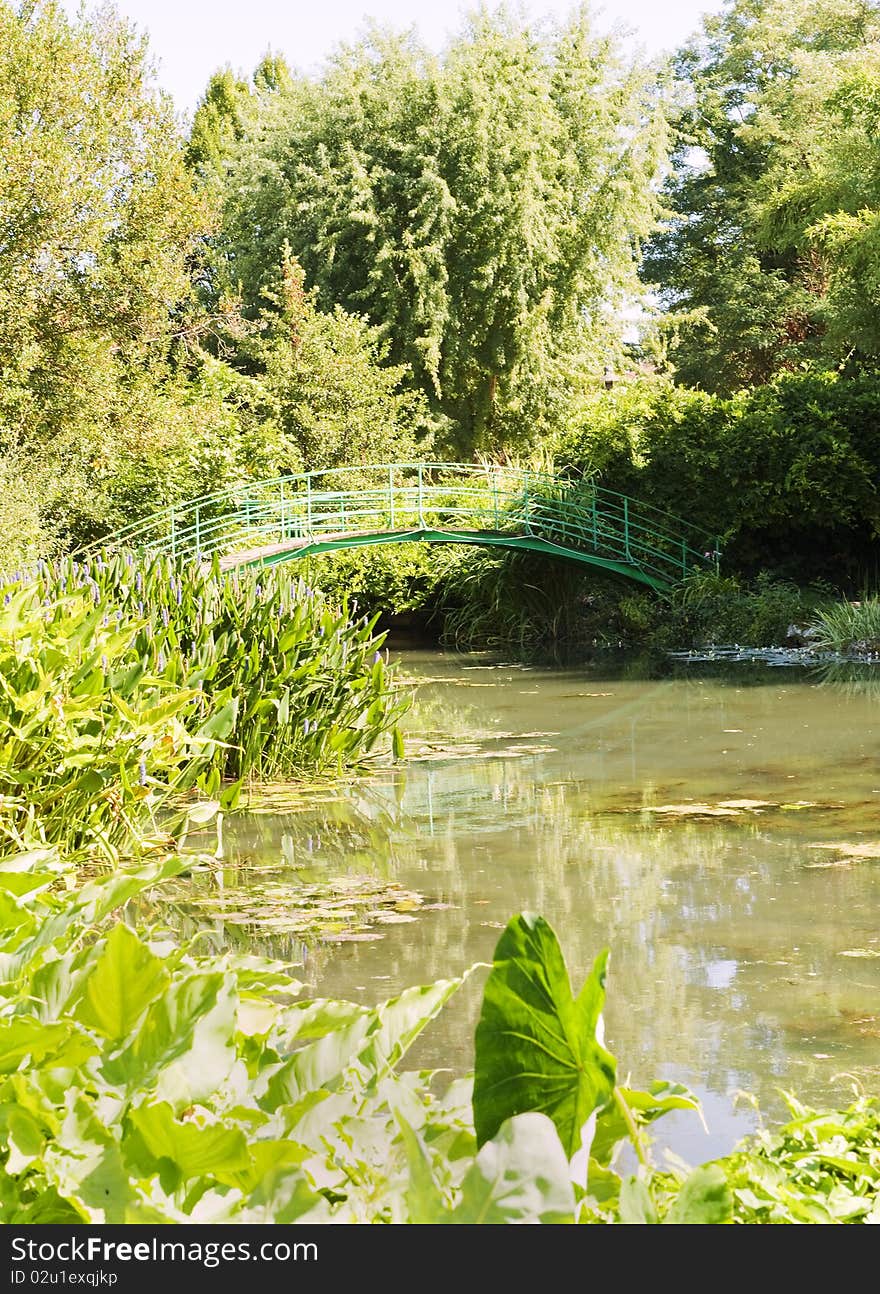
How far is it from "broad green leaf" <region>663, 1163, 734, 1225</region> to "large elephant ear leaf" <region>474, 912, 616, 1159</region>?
0.12 metres

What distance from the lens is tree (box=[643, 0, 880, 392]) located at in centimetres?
2783

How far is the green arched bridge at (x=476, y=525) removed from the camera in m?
16.7

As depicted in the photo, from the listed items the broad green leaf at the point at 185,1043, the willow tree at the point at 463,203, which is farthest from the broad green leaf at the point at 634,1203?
the willow tree at the point at 463,203

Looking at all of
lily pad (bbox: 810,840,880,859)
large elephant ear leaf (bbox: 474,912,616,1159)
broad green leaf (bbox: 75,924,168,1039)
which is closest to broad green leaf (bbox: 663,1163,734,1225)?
large elephant ear leaf (bbox: 474,912,616,1159)

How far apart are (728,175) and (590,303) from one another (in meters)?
5.80

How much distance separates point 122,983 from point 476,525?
18.2 meters

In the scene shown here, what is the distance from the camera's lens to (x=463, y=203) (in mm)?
26188

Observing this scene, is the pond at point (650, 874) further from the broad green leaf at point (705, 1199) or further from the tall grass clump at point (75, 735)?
the broad green leaf at point (705, 1199)

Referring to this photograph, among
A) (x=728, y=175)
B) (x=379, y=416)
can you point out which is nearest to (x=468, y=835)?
(x=379, y=416)

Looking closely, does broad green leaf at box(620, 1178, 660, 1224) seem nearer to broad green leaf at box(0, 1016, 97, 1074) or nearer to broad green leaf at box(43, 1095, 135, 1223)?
broad green leaf at box(43, 1095, 135, 1223)

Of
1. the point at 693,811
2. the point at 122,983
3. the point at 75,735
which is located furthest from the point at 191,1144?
the point at 693,811

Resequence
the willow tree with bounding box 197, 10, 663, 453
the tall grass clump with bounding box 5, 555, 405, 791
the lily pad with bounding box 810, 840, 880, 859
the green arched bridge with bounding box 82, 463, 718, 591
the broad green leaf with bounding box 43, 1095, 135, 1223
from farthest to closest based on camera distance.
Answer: the willow tree with bounding box 197, 10, 663, 453, the green arched bridge with bounding box 82, 463, 718, 591, the tall grass clump with bounding box 5, 555, 405, 791, the lily pad with bounding box 810, 840, 880, 859, the broad green leaf with bounding box 43, 1095, 135, 1223

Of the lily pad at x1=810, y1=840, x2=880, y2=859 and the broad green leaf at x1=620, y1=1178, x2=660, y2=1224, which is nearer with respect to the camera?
the broad green leaf at x1=620, y1=1178, x2=660, y2=1224
